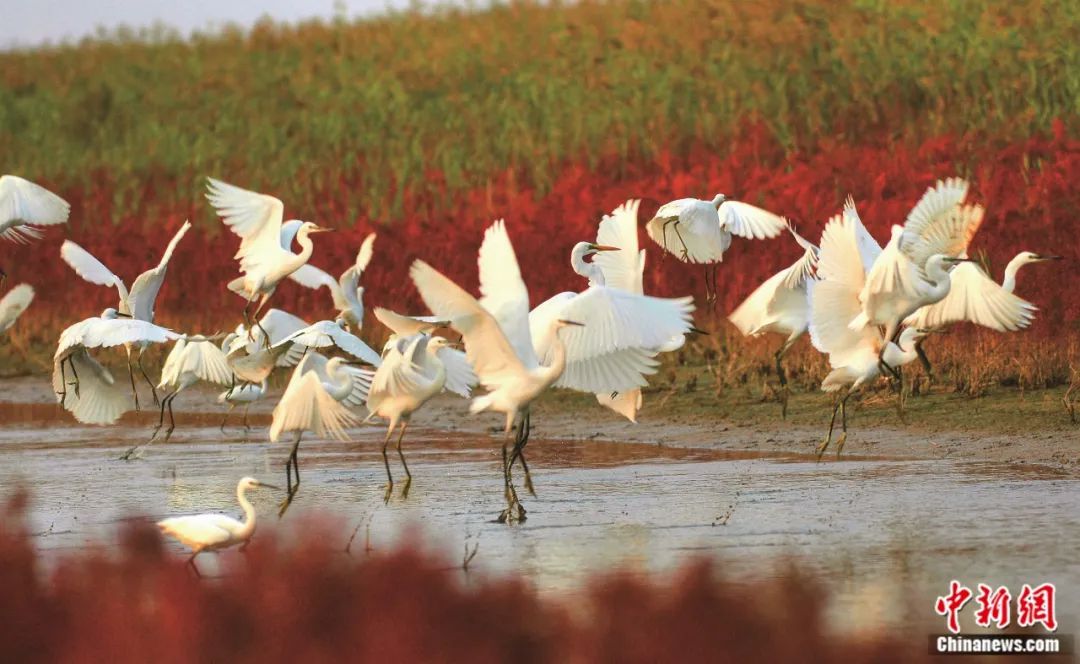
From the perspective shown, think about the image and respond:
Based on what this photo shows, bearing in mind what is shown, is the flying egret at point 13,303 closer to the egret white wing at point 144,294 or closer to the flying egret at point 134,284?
the flying egret at point 134,284

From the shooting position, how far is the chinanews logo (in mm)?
6016

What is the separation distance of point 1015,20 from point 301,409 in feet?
64.6

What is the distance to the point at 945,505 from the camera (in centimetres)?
914

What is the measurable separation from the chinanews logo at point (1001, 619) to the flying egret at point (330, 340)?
472 centimetres

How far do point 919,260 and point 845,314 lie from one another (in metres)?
0.55

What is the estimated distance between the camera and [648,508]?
9477 mm

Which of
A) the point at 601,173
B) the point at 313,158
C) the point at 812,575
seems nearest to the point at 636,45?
the point at 313,158

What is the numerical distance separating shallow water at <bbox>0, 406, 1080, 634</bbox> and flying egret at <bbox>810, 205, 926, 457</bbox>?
0.61m

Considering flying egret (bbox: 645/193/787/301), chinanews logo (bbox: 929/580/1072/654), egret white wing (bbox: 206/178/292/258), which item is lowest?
chinanews logo (bbox: 929/580/1072/654)

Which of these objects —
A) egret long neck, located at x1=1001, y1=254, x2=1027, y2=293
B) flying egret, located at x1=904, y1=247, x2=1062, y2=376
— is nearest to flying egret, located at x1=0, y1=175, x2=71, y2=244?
flying egret, located at x1=904, y1=247, x2=1062, y2=376

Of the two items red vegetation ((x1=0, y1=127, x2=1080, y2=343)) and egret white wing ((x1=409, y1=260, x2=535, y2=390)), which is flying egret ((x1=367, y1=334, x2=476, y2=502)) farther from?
red vegetation ((x1=0, y1=127, x2=1080, y2=343))

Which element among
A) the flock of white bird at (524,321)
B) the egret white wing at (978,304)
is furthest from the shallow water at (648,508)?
the egret white wing at (978,304)

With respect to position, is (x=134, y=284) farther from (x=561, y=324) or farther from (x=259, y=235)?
(x=561, y=324)

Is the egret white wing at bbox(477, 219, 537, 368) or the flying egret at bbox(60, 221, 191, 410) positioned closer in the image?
the egret white wing at bbox(477, 219, 537, 368)
